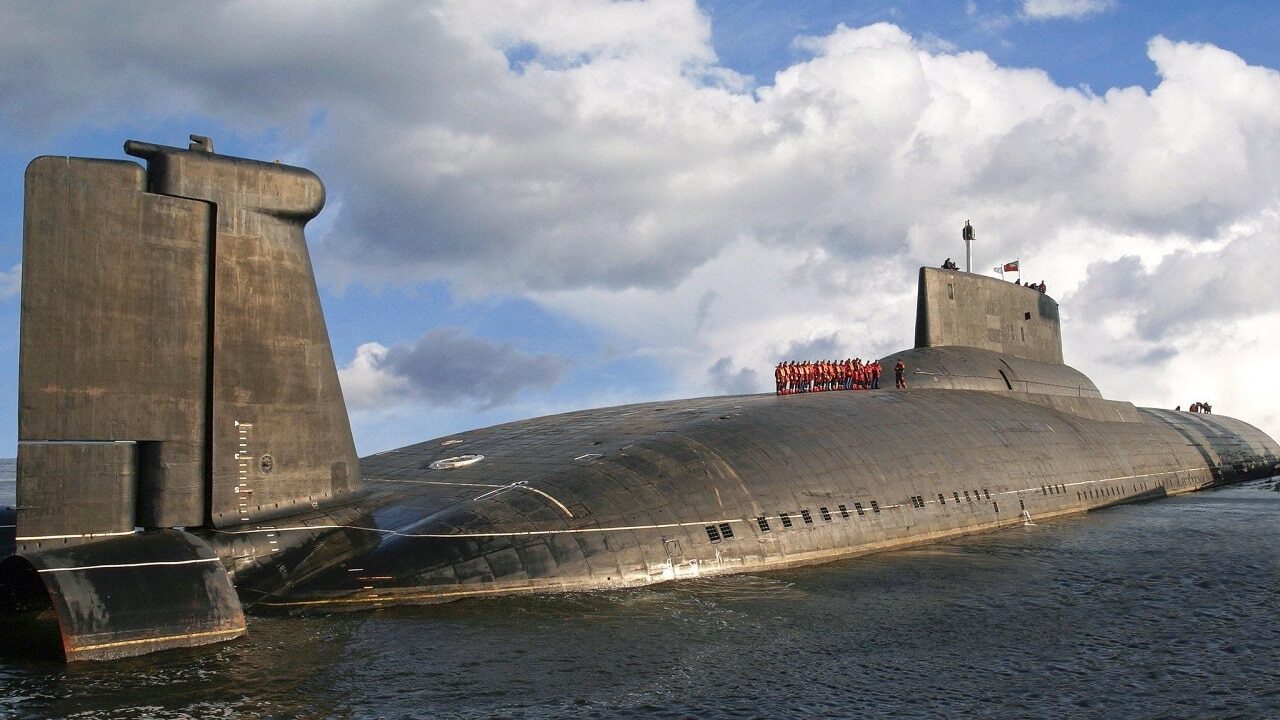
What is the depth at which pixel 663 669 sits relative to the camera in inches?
533

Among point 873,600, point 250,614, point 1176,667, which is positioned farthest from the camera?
point 873,600

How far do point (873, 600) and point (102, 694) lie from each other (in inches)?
459

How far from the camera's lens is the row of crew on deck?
1292 inches

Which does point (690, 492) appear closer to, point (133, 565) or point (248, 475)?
point (248, 475)

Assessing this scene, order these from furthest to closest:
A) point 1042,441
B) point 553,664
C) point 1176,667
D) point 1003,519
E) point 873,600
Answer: point 1042,441 → point 1003,519 → point 873,600 → point 1176,667 → point 553,664

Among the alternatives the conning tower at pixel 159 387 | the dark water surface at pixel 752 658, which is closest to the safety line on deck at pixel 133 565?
the conning tower at pixel 159 387

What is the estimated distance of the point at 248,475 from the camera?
1603cm

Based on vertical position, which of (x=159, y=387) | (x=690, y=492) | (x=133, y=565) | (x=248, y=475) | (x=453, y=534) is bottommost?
(x=133, y=565)

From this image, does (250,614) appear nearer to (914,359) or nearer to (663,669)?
(663,669)

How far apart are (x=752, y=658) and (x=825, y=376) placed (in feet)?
67.1

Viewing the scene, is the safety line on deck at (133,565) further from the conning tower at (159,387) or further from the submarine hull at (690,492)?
the submarine hull at (690,492)

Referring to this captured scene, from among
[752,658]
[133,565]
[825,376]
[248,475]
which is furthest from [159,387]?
[825,376]

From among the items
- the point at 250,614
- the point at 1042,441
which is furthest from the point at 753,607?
the point at 1042,441

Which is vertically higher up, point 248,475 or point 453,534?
point 248,475
